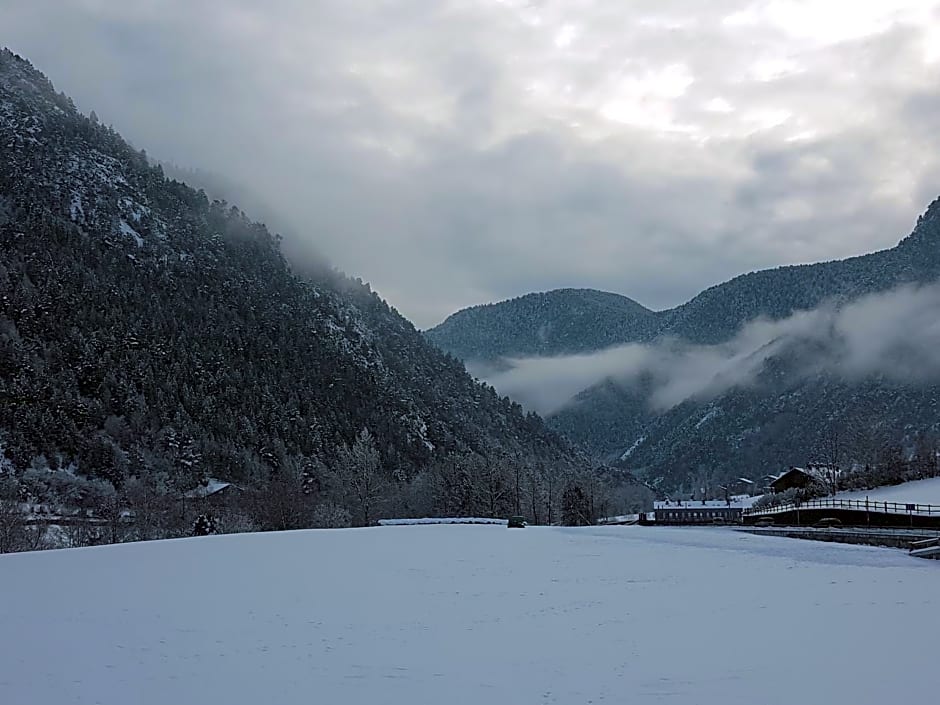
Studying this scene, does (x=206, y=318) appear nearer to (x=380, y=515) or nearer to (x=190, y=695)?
(x=380, y=515)

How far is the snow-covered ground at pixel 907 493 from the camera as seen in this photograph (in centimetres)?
7769

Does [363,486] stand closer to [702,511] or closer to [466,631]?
[702,511]

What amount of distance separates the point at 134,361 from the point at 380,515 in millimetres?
56739

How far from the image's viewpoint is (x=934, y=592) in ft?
78.4

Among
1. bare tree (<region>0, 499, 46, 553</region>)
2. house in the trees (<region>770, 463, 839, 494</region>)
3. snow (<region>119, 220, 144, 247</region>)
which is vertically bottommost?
bare tree (<region>0, 499, 46, 553</region>)

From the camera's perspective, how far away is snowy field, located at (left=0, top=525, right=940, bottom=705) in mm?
14305

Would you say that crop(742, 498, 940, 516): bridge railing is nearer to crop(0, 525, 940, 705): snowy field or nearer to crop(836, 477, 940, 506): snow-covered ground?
crop(836, 477, 940, 506): snow-covered ground

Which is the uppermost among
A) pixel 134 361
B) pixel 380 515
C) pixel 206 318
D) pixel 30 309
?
pixel 206 318

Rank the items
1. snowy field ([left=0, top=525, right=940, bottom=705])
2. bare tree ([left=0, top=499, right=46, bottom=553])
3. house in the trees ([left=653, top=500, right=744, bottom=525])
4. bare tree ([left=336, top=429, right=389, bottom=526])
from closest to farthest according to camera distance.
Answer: snowy field ([left=0, top=525, right=940, bottom=705]), bare tree ([left=0, top=499, right=46, bottom=553]), bare tree ([left=336, top=429, right=389, bottom=526]), house in the trees ([left=653, top=500, right=744, bottom=525])

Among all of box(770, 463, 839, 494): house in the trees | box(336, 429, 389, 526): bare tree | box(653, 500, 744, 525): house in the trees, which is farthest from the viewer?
box(653, 500, 744, 525): house in the trees

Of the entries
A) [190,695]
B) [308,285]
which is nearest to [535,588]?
[190,695]

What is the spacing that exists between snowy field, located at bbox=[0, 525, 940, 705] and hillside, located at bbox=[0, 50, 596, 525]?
52.0 m

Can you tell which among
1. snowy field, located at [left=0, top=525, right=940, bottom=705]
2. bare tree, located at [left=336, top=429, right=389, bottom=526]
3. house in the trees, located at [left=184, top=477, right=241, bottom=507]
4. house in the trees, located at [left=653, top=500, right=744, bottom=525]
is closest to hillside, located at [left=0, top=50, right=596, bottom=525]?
bare tree, located at [left=336, top=429, right=389, bottom=526]

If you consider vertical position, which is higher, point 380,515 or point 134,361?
point 134,361
